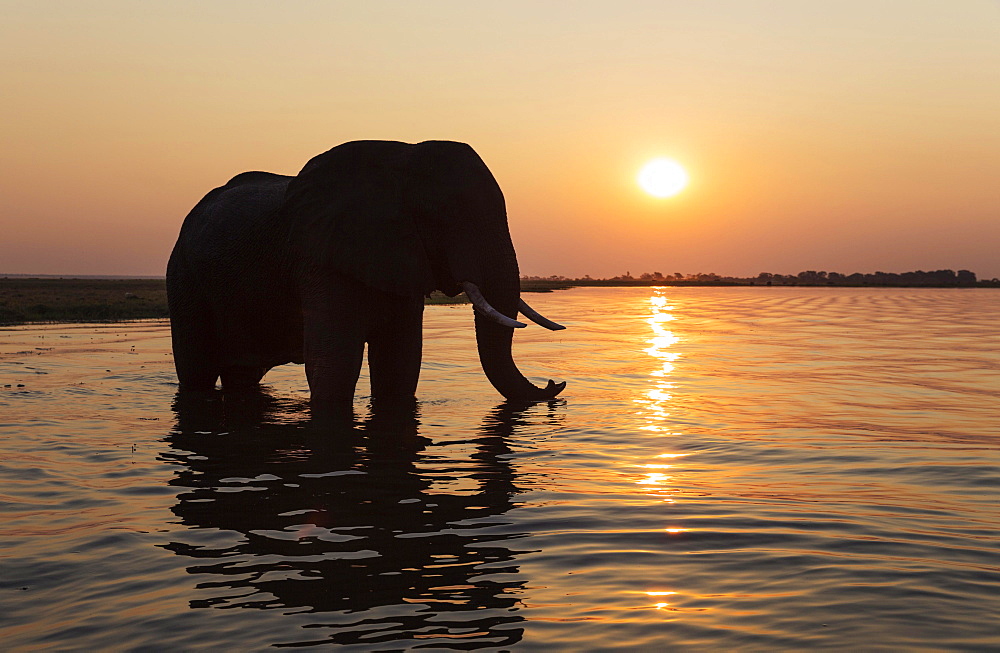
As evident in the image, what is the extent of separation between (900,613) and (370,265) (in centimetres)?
809

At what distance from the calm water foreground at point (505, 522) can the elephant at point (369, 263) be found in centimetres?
97

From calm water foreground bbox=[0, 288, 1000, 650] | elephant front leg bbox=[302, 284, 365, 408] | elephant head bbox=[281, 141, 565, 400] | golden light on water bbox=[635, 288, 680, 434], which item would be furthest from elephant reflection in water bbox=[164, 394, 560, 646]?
golden light on water bbox=[635, 288, 680, 434]

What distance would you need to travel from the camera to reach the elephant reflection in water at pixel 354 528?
571 cm

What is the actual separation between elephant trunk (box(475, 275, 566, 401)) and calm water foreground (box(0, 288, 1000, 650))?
302 mm

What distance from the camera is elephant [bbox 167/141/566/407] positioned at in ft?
40.2

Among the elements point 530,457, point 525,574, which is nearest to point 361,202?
point 530,457

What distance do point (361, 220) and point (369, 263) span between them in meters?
0.58

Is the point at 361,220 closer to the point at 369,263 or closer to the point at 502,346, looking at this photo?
the point at 369,263

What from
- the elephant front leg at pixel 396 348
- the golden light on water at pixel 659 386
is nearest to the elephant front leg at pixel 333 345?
the elephant front leg at pixel 396 348

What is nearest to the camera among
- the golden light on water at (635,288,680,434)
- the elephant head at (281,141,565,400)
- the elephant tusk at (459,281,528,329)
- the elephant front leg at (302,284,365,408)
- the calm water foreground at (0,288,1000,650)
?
the calm water foreground at (0,288,1000,650)

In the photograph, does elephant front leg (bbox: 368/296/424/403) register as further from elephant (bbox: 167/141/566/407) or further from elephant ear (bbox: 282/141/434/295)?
elephant ear (bbox: 282/141/434/295)

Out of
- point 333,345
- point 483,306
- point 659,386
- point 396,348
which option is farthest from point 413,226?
point 659,386

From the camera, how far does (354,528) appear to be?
747 centimetres

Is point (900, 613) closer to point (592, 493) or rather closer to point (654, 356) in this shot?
point (592, 493)
